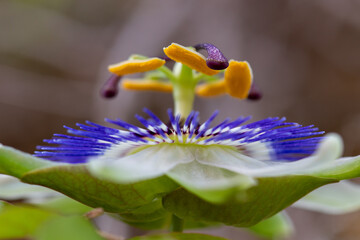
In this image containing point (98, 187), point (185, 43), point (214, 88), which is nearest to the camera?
point (98, 187)

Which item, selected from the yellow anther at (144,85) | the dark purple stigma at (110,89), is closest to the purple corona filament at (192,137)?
the dark purple stigma at (110,89)

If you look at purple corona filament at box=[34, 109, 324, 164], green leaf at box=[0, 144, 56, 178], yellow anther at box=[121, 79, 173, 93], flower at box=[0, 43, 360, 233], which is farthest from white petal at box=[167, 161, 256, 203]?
yellow anther at box=[121, 79, 173, 93]

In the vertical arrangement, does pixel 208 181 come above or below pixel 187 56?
below

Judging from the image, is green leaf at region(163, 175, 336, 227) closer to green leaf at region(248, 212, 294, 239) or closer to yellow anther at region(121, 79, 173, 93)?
green leaf at region(248, 212, 294, 239)

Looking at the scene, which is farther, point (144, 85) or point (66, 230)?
point (144, 85)

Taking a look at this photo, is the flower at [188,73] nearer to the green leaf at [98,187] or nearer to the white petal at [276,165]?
the white petal at [276,165]

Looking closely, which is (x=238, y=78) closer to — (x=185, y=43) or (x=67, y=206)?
(x=67, y=206)

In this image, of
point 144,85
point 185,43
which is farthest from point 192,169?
point 185,43
